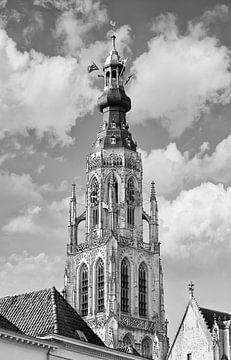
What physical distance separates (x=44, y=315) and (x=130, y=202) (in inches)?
2628

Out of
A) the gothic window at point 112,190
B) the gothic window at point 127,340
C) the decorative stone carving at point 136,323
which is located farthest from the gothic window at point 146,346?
the gothic window at point 112,190

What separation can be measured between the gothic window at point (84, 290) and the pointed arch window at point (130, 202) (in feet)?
26.4

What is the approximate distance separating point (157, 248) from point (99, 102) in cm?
2051

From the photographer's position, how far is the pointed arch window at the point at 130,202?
11275 centimetres

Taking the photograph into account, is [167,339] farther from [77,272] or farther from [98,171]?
[98,171]

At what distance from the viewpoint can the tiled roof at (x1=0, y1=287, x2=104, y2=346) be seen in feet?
150

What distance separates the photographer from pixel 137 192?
114562 mm

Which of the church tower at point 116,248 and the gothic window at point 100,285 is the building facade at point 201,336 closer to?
the church tower at point 116,248

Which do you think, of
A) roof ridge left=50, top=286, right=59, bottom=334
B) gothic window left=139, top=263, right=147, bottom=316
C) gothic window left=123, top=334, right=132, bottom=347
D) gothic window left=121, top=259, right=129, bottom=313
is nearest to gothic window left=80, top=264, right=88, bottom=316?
gothic window left=121, top=259, right=129, bottom=313

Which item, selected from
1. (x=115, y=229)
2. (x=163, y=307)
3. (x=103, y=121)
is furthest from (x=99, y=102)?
(x=163, y=307)

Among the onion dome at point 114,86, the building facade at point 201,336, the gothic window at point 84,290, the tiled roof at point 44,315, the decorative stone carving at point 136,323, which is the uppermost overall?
the onion dome at point 114,86

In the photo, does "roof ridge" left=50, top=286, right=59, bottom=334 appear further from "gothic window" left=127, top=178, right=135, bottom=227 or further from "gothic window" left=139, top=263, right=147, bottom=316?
"gothic window" left=127, top=178, right=135, bottom=227

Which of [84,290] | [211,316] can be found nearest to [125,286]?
[84,290]

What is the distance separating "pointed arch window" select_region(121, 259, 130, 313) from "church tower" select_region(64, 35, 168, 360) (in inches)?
4.5
